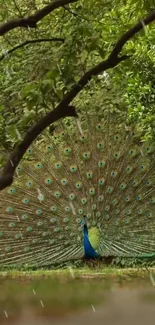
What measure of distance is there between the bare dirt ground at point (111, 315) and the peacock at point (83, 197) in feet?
7.72

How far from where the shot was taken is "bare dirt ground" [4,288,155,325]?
8.30 meters

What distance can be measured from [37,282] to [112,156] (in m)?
2.39

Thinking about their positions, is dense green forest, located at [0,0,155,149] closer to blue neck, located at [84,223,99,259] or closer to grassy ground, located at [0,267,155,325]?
blue neck, located at [84,223,99,259]

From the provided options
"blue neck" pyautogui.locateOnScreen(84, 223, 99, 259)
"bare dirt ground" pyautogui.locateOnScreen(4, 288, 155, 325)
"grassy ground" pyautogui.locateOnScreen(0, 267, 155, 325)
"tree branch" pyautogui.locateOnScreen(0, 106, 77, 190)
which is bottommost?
"bare dirt ground" pyautogui.locateOnScreen(4, 288, 155, 325)

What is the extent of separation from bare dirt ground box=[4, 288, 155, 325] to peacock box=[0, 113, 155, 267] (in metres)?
2.35

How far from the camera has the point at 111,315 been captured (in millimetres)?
8562

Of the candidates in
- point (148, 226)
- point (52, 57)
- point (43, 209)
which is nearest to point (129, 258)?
point (148, 226)

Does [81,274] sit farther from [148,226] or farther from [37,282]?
[148,226]

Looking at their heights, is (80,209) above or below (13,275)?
above

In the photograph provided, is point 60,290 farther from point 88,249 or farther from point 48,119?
point 48,119

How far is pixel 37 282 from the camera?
34.5 ft

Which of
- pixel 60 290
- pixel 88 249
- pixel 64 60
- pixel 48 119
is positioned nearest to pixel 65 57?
pixel 64 60

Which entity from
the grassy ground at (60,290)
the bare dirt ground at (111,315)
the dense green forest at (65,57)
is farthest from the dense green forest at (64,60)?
the bare dirt ground at (111,315)

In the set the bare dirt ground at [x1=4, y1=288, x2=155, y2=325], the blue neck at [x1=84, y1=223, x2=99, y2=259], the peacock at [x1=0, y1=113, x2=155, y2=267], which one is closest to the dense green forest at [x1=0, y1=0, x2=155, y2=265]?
the peacock at [x1=0, y1=113, x2=155, y2=267]
